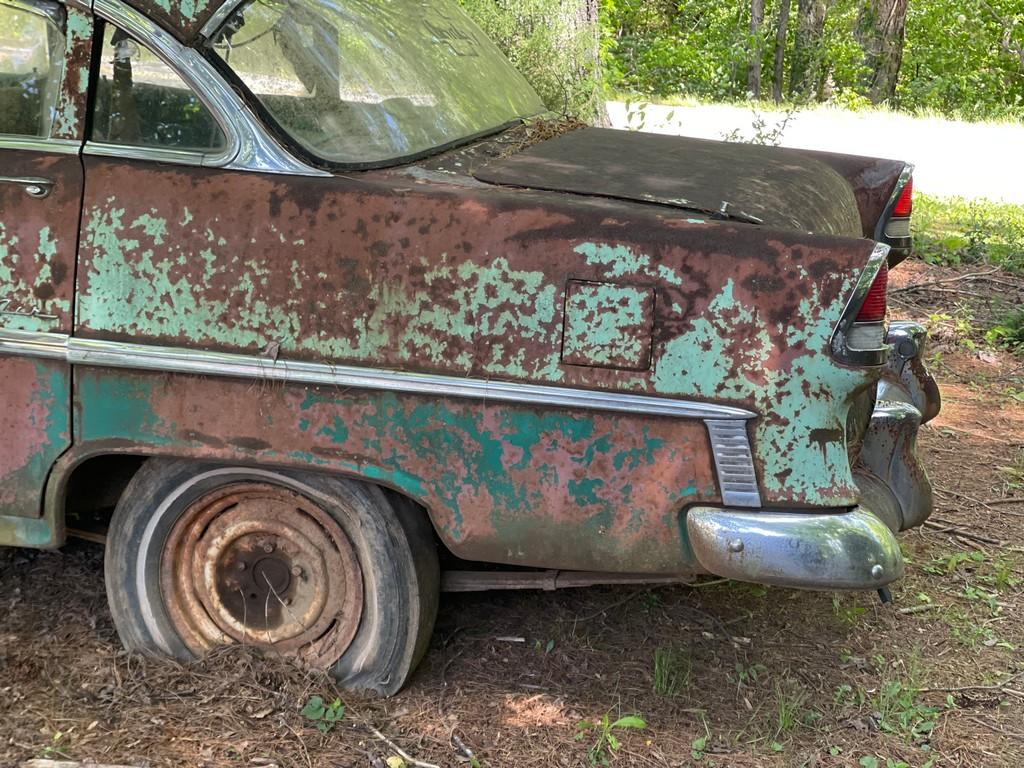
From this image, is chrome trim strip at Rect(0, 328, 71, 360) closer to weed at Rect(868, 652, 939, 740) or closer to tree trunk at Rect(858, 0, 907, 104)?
weed at Rect(868, 652, 939, 740)

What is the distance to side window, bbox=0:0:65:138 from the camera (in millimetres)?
2932

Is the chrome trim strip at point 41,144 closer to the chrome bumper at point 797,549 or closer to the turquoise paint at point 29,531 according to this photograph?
the turquoise paint at point 29,531

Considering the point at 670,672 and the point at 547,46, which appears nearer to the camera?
the point at 670,672

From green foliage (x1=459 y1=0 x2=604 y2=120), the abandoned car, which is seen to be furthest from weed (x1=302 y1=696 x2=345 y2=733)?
green foliage (x1=459 y1=0 x2=604 y2=120)

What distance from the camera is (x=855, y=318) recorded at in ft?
8.67

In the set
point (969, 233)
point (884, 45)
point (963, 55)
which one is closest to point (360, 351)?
point (969, 233)

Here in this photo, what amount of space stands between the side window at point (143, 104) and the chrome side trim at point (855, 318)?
1.63m

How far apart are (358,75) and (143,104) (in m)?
0.62

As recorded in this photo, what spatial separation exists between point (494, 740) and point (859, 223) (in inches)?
78.4

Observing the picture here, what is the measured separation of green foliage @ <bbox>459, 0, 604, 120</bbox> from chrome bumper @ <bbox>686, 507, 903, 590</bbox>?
5.33 meters

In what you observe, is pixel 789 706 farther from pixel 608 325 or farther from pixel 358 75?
pixel 358 75

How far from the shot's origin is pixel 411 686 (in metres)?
3.18

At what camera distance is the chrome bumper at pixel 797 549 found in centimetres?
264

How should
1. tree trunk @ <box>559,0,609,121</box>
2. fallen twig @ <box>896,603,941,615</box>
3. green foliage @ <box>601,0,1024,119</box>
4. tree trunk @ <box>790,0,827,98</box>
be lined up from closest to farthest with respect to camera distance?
fallen twig @ <box>896,603,941,615</box> → tree trunk @ <box>559,0,609,121</box> → green foliage @ <box>601,0,1024,119</box> → tree trunk @ <box>790,0,827,98</box>
